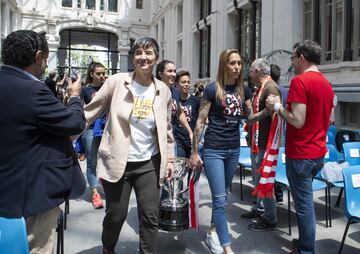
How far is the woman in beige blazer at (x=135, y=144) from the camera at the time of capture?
2.86m

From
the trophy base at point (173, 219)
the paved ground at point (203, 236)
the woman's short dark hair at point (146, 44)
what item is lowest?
the paved ground at point (203, 236)

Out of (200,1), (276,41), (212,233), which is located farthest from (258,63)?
(200,1)

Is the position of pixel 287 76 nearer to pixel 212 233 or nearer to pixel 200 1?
pixel 212 233

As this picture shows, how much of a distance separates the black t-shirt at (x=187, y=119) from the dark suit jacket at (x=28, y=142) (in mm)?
2418

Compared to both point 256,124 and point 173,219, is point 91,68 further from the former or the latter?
point 173,219

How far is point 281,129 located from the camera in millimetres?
3746

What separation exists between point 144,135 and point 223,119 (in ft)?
2.83

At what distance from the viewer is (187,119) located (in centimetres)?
454

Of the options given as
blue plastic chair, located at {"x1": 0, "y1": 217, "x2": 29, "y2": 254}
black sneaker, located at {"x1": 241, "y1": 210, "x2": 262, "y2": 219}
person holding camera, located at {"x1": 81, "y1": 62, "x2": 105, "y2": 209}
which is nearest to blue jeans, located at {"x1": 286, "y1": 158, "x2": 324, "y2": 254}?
black sneaker, located at {"x1": 241, "y1": 210, "x2": 262, "y2": 219}

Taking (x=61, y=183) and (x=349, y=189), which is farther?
(x=349, y=189)

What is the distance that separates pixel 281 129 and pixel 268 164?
360 millimetres

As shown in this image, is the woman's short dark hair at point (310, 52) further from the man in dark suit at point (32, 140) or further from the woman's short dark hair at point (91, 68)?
the woman's short dark hair at point (91, 68)

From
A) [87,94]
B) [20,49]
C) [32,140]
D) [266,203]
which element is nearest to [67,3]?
[87,94]

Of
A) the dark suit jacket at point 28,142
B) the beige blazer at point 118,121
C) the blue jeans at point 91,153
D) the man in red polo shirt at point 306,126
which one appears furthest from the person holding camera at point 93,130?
the dark suit jacket at point 28,142
